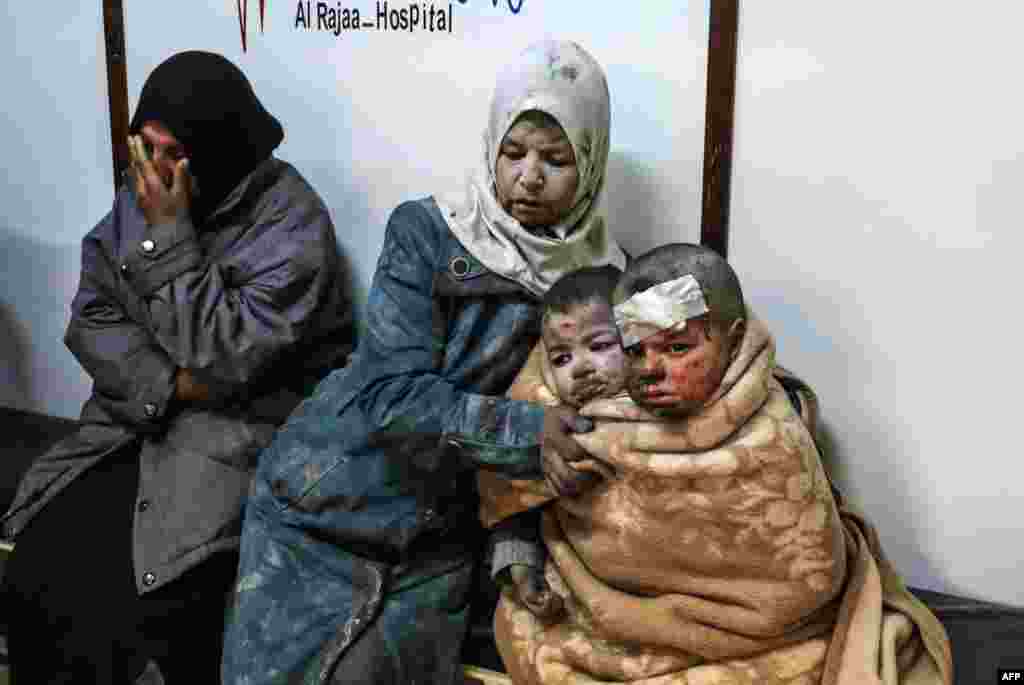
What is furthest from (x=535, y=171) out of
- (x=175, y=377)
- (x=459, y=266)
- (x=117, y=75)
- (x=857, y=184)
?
(x=117, y=75)

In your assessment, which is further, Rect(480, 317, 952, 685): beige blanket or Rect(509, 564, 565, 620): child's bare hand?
Rect(509, 564, 565, 620): child's bare hand

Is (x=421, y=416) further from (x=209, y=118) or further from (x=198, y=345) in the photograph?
(x=209, y=118)

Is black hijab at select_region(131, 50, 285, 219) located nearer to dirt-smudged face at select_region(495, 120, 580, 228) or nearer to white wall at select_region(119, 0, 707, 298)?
white wall at select_region(119, 0, 707, 298)

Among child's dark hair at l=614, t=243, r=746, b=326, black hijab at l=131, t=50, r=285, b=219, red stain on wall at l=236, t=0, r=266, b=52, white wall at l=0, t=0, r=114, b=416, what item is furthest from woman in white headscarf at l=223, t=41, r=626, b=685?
white wall at l=0, t=0, r=114, b=416

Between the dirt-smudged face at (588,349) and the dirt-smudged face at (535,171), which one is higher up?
the dirt-smudged face at (535,171)

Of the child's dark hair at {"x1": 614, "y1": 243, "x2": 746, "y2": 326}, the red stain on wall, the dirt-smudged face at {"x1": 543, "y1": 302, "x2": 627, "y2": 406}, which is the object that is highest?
the red stain on wall

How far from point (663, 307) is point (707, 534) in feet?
1.14

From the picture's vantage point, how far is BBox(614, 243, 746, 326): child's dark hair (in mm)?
1580

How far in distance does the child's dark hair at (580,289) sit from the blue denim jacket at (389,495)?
0.16m

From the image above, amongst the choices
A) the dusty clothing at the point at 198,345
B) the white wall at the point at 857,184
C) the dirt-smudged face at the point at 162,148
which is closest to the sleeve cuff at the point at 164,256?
the dusty clothing at the point at 198,345

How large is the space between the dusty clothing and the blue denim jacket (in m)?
0.24

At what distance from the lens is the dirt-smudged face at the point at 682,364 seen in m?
1.57

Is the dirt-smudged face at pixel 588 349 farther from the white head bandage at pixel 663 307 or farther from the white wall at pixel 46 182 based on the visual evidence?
the white wall at pixel 46 182

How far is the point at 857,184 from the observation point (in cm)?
204
